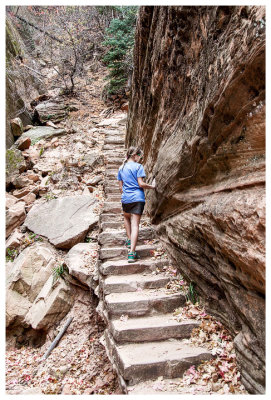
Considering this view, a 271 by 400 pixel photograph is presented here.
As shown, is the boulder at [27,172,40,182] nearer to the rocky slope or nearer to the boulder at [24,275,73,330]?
the rocky slope

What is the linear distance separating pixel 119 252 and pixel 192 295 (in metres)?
1.60

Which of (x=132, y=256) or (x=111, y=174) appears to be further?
(x=111, y=174)

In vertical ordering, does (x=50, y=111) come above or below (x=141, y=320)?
above

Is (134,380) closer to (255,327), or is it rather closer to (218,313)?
(218,313)

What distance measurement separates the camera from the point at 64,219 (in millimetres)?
7168

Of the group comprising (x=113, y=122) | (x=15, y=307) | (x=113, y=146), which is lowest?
(x=15, y=307)

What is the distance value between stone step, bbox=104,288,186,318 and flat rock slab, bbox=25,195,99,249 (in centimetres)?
317

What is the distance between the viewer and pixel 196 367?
2.82 metres

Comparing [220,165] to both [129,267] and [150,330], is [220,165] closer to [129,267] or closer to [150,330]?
[150,330]

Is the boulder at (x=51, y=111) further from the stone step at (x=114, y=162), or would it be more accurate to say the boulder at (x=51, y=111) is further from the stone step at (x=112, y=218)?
the stone step at (x=112, y=218)

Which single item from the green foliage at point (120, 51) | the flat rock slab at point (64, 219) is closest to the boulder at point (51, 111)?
the green foliage at point (120, 51)

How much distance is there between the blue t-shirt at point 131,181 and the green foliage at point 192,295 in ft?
5.84

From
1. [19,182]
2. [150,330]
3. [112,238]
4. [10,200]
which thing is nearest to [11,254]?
[10,200]

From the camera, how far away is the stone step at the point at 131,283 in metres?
3.92
